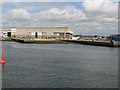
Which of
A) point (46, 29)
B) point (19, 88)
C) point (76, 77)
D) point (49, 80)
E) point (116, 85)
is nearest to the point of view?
point (19, 88)

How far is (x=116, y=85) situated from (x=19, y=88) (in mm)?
7054

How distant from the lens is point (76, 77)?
19.1 metres

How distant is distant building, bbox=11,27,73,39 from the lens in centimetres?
17625

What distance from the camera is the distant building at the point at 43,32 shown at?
176 meters

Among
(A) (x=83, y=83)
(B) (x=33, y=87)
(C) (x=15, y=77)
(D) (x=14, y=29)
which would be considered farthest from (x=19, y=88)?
(D) (x=14, y=29)

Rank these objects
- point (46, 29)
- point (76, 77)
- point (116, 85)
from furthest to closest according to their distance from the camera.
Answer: point (46, 29)
point (76, 77)
point (116, 85)

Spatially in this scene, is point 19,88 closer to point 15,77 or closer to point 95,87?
point 15,77

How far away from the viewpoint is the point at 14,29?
193 metres

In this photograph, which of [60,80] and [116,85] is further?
[60,80]

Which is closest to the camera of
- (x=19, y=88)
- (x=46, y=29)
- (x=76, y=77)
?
(x=19, y=88)

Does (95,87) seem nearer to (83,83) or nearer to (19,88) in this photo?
(83,83)

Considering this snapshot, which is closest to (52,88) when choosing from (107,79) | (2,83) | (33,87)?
(33,87)

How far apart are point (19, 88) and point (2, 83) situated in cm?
220

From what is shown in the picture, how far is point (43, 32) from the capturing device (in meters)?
182
